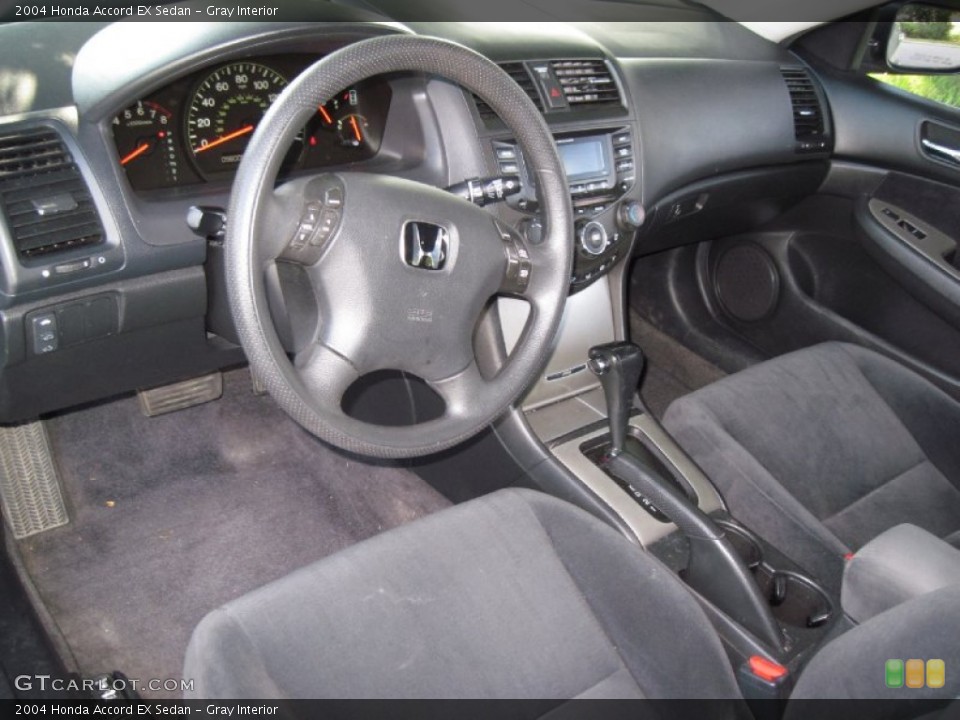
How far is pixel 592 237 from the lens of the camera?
80.0 inches

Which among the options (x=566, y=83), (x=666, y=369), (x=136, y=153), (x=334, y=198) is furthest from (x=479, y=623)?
(x=666, y=369)

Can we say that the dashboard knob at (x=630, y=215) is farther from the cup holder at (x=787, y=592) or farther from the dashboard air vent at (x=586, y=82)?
the cup holder at (x=787, y=592)

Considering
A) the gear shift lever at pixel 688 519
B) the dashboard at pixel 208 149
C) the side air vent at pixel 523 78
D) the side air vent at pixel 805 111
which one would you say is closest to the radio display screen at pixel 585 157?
the dashboard at pixel 208 149

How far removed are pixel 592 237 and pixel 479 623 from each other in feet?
3.21

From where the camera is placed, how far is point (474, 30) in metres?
2.07

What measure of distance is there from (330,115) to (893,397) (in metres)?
1.59

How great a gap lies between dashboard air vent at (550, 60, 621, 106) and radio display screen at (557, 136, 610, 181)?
0.09 m

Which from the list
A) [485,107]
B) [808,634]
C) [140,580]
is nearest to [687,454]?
[808,634]

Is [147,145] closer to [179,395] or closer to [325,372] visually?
[325,372]

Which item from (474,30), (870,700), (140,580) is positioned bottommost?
(140,580)

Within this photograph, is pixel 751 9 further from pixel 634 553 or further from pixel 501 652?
pixel 501 652

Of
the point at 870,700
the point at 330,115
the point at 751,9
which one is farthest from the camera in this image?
the point at 751,9

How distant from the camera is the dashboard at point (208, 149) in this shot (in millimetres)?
1514

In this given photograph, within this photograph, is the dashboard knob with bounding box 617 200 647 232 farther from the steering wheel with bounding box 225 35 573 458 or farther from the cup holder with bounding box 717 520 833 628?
the cup holder with bounding box 717 520 833 628
